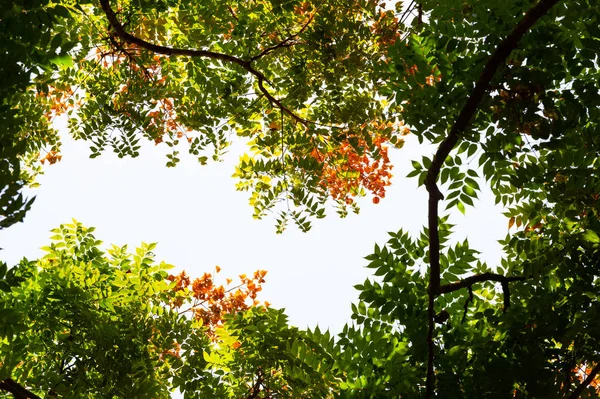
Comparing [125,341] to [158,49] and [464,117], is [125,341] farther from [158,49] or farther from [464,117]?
[464,117]

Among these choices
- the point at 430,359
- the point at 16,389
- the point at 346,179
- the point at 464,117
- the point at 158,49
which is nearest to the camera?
the point at 430,359

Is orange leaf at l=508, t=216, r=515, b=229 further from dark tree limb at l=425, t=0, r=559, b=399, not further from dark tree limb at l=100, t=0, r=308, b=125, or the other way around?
dark tree limb at l=100, t=0, r=308, b=125

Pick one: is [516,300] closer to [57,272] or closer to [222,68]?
[57,272]

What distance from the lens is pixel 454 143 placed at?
380cm

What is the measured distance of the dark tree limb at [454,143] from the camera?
334 cm

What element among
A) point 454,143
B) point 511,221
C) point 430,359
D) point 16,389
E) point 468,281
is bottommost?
point 16,389

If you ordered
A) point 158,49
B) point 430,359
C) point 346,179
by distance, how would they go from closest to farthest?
1. point 430,359
2. point 158,49
3. point 346,179

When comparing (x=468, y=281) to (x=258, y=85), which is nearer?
(x=468, y=281)

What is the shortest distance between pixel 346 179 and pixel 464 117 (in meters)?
4.32

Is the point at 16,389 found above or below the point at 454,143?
below

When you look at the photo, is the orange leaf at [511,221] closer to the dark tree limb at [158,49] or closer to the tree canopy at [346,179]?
the tree canopy at [346,179]

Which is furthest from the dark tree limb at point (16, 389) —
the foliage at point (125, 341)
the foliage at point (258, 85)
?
the foliage at point (258, 85)

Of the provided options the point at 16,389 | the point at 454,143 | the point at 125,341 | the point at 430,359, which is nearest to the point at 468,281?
the point at 430,359

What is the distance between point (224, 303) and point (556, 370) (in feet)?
20.1
